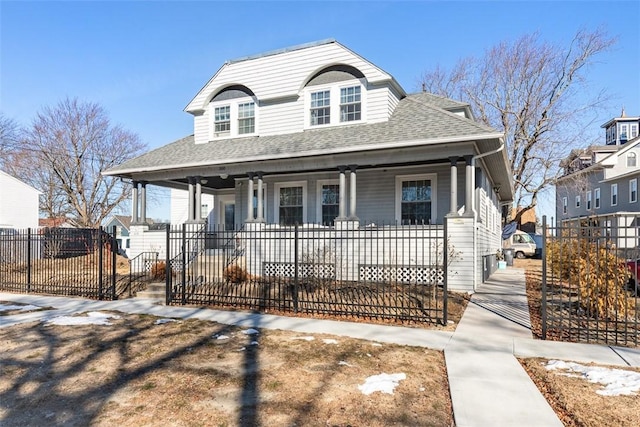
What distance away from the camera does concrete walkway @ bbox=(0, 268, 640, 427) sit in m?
4.02

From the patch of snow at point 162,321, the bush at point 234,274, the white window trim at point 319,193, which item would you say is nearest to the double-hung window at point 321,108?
the white window trim at point 319,193

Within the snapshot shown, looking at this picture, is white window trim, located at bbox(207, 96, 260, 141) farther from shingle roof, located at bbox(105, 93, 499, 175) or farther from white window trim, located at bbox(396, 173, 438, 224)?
white window trim, located at bbox(396, 173, 438, 224)

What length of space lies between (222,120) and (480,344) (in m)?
12.9

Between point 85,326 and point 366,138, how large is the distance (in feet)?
28.3

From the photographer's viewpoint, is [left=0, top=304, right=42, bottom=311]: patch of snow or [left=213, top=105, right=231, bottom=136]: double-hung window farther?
[left=213, top=105, right=231, bottom=136]: double-hung window

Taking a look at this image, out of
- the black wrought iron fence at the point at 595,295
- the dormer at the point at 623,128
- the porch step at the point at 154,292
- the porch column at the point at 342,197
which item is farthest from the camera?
the dormer at the point at 623,128

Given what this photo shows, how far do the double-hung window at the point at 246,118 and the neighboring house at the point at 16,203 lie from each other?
19538 mm

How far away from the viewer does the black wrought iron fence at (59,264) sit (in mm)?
11179

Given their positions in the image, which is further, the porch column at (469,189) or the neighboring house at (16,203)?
the neighboring house at (16,203)

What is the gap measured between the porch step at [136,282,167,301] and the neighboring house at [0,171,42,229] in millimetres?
20995

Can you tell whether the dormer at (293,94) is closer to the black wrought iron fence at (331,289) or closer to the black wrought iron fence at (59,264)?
the black wrought iron fence at (331,289)

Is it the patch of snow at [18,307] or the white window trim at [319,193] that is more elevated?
the white window trim at [319,193]

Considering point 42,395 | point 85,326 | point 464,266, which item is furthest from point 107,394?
point 464,266

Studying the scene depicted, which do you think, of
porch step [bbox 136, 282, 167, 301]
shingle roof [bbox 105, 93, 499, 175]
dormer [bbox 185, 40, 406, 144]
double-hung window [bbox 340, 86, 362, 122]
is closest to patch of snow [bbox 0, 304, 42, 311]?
porch step [bbox 136, 282, 167, 301]
